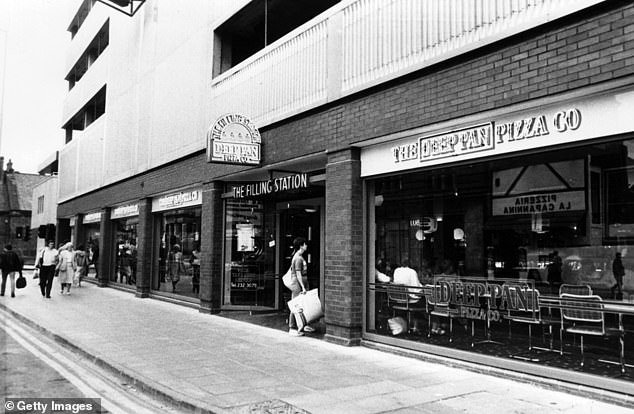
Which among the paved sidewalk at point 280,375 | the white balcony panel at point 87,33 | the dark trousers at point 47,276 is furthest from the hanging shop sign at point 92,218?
the paved sidewalk at point 280,375

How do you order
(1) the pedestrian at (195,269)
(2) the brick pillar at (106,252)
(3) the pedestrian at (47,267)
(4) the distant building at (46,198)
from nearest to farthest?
(1) the pedestrian at (195,269) < (3) the pedestrian at (47,267) < (2) the brick pillar at (106,252) < (4) the distant building at (46,198)

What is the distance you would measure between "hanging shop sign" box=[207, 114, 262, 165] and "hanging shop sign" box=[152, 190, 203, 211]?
138 inches

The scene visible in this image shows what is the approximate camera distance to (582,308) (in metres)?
6.38

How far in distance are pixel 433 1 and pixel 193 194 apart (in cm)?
925

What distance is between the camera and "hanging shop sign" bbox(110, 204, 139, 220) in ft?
62.9

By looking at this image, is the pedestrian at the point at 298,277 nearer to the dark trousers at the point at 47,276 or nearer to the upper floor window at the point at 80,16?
the dark trousers at the point at 47,276

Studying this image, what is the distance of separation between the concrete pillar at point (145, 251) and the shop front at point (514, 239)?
10.7 meters

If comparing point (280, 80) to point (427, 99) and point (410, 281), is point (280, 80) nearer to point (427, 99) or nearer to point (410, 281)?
point (427, 99)

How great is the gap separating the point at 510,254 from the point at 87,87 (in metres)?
23.5

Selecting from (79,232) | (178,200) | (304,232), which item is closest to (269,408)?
(304,232)

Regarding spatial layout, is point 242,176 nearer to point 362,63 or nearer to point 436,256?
point 362,63

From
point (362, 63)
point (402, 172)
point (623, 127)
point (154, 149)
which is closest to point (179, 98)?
point (154, 149)

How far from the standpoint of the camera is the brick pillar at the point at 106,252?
72.1 feet

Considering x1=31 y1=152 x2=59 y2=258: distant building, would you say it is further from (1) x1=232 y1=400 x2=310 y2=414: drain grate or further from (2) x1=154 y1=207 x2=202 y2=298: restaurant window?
(1) x1=232 y1=400 x2=310 y2=414: drain grate
